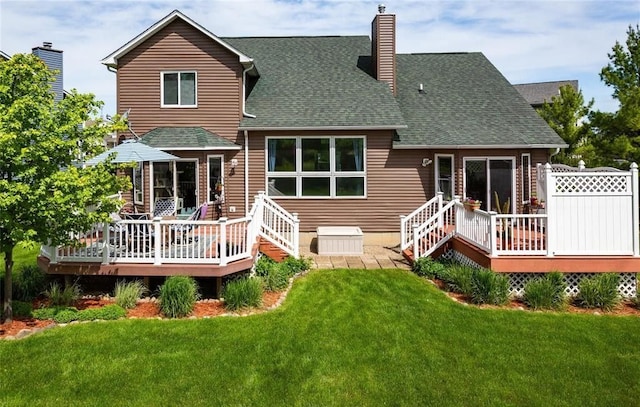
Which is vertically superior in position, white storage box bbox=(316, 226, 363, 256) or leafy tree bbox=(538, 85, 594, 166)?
leafy tree bbox=(538, 85, 594, 166)

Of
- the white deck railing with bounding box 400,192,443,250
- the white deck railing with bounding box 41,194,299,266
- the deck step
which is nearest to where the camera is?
the white deck railing with bounding box 41,194,299,266

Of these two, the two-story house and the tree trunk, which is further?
the two-story house

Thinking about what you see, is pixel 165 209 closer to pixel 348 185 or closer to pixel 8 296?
pixel 8 296

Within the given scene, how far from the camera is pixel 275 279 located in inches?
358

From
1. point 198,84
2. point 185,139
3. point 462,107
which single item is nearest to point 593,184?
point 462,107

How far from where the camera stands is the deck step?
10.6 meters

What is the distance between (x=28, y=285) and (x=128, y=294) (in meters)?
2.22

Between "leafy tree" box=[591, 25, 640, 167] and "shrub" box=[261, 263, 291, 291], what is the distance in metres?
17.1

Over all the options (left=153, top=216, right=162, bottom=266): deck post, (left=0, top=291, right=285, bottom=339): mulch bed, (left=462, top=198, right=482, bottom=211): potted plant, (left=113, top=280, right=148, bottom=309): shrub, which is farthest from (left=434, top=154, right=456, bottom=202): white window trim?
(left=113, top=280, right=148, bottom=309): shrub

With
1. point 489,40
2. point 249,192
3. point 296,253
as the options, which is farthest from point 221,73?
point 489,40

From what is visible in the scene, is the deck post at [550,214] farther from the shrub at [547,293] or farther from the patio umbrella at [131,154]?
the patio umbrella at [131,154]

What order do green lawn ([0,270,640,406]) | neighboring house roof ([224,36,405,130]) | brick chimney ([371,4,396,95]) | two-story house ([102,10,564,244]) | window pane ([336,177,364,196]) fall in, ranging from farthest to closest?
brick chimney ([371,4,396,95]) → window pane ([336,177,364,196]) → neighboring house roof ([224,36,405,130]) → two-story house ([102,10,564,244]) → green lawn ([0,270,640,406])

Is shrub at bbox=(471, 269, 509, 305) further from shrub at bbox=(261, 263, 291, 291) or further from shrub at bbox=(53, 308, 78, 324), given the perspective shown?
shrub at bbox=(53, 308, 78, 324)

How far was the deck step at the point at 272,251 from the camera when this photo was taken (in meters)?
10.6
